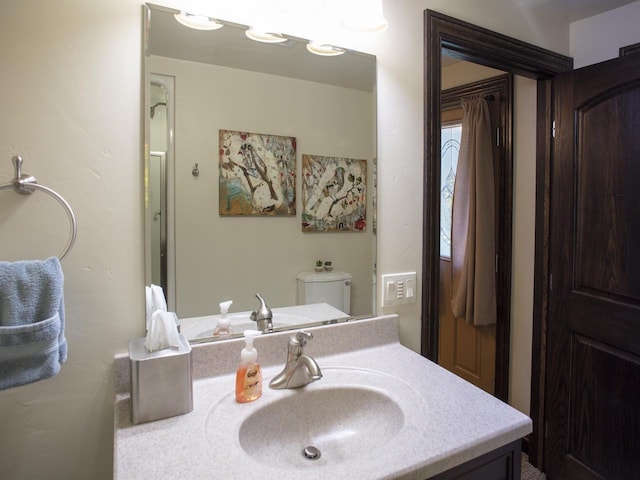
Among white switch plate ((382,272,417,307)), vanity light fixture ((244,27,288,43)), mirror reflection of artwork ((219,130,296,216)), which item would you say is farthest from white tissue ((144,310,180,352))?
vanity light fixture ((244,27,288,43))

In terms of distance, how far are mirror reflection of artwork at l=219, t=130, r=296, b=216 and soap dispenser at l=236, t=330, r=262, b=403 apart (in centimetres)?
44

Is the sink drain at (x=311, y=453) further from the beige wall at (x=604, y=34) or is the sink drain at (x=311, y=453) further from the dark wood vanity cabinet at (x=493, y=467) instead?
the beige wall at (x=604, y=34)

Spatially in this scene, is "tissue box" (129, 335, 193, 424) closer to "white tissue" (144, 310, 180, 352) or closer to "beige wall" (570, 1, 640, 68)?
"white tissue" (144, 310, 180, 352)

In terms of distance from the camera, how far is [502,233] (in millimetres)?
2023

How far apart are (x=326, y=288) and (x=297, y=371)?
1.16 feet

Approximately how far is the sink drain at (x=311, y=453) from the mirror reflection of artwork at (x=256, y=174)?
69 centimetres

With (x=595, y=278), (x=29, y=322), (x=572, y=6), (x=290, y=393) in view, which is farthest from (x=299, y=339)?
(x=572, y=6)

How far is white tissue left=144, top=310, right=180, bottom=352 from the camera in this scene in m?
0.83

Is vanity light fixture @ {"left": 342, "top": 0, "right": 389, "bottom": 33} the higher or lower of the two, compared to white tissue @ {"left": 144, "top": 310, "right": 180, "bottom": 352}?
higher

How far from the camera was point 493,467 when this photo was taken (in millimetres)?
818

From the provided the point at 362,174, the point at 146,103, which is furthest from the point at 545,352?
the point at 146,103

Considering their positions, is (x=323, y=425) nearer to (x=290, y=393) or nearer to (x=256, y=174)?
(x=290, y=393)

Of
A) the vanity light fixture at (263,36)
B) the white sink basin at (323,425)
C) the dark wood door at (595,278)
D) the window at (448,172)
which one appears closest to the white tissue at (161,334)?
the white sink basin at (323,425)

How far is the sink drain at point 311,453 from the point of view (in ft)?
2.87
